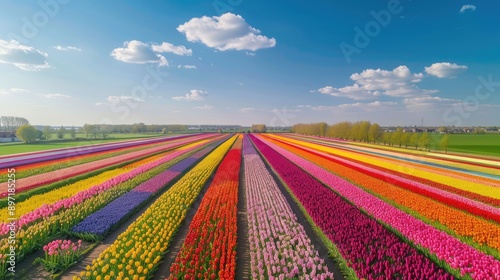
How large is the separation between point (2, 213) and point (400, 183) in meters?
25.3

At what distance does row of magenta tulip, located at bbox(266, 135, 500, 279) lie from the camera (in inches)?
288

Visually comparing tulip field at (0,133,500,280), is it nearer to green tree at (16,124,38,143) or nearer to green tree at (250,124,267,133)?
green tree at (16,124,38,143)

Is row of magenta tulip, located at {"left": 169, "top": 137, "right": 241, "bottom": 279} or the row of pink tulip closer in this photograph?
row of magenta tulip, located at {"left": 169, "top": 137, "right": 241, "bottom": 279}

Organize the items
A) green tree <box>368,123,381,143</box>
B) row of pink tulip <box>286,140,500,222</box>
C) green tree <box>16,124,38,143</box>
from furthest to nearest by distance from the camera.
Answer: green tree <box>368,123,381,143</box>, green tree <box>16,124,38,143</box>, row of pink tulip <box>286,140,500,222</box>

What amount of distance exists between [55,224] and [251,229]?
349 inches

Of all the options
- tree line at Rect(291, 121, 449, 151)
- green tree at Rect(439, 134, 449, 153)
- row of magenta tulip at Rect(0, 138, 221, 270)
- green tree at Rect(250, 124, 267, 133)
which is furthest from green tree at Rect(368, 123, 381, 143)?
green tree at Rect(250, 124, 267, 133)

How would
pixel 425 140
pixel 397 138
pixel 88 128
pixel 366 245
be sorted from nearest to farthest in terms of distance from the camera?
1. pixel 366 245
2. pixel 425 140
3. pixel 397 138
4. pixel 88 128

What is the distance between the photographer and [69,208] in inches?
495

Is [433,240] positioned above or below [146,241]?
above

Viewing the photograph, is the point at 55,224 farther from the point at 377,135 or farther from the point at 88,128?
the point at 88,128

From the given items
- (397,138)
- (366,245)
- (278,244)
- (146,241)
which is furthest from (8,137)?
(397,138)

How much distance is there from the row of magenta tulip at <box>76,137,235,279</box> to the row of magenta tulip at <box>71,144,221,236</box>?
1.18m

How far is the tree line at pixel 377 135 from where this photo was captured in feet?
160

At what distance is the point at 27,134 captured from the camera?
190 ft
